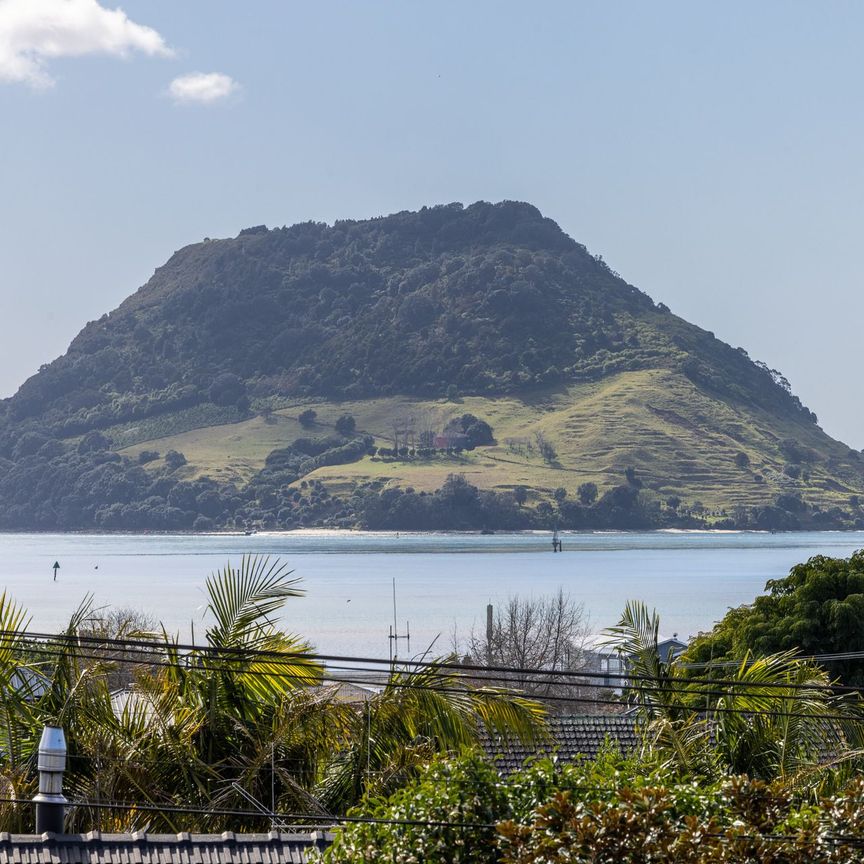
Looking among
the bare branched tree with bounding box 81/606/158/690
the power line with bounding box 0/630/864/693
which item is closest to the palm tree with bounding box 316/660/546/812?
the power line with bounding box 0/630/864/693

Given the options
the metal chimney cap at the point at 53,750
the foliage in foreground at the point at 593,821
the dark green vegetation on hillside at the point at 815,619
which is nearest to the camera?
the foliage in foreground at the point at 593,821

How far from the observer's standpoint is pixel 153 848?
37.2ft

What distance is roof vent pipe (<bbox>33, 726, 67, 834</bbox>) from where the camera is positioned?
440 inches

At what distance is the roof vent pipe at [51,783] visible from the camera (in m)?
11.2

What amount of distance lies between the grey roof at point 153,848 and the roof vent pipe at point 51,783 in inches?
5.3

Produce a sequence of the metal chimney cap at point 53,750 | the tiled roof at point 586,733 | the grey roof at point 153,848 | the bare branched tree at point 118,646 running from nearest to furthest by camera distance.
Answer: the grey roof at point 153,848, the metal chimney cap at point 53,750, the bare branched tree at point 118,646, the tiled roof at point 586,733

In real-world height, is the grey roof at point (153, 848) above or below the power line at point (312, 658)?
below

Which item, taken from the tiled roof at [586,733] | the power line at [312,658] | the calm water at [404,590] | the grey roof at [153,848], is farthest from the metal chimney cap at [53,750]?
the calm water at [404,590]

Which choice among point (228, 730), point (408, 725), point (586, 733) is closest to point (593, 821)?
point (408, 725)

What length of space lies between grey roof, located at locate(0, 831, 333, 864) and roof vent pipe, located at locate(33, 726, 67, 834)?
0.44 ft

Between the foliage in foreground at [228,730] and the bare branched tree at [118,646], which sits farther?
the foliage in foreground at [228,730]

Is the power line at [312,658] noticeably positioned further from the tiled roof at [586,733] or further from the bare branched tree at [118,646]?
the tiled roof at [586,733]

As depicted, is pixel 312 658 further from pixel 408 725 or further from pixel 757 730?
pixel 757 730

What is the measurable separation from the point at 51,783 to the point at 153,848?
909mm
